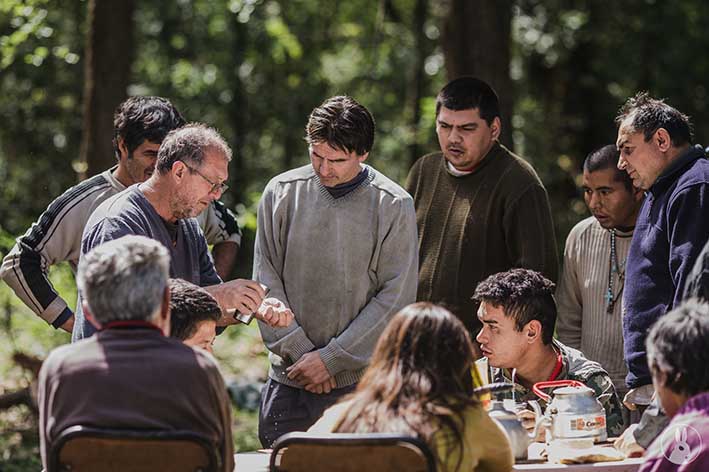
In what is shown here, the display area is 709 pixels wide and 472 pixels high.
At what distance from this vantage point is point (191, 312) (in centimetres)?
393

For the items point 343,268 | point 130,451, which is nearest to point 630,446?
point 343,268

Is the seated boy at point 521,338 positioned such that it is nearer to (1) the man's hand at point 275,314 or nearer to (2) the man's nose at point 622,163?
(2) the man's nose at point 622,163

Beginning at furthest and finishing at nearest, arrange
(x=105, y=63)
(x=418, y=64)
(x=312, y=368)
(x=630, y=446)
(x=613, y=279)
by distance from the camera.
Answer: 1. (x=418, y=64)
2. (x=105, y=63)
3. (x=613, y=279)
4. (x=312, y=368)
5. (x=630, y=446)

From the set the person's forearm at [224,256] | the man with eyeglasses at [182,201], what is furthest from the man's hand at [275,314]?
the person's forearm at [224,256]

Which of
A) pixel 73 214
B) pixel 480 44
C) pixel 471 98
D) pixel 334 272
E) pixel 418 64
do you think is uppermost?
pixel 418 64

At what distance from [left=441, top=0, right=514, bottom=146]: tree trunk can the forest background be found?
10.0 feet

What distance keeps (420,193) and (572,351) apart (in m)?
1.25

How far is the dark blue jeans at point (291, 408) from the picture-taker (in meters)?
4.74

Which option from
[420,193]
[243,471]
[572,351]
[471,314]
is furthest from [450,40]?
[243,471]

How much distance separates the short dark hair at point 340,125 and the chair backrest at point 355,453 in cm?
173

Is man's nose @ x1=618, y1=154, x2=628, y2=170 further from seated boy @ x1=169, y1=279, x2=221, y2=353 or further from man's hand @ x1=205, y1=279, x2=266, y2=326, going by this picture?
seated boy @ x1=169, y1=279, x2=221, y2=353

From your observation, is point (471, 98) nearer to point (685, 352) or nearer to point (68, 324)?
point (68, 324)

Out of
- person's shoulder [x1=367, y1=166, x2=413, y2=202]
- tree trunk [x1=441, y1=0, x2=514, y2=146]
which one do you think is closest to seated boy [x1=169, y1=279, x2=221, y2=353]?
person's shoulder [x1=367, y1=166, x2=413, y2=202]

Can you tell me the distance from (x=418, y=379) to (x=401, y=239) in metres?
1.54
